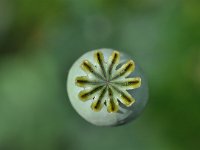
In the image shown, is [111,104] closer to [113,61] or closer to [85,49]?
[113,61]

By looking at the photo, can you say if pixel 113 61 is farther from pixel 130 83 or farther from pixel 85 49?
pixel 85 49

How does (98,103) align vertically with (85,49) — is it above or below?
below

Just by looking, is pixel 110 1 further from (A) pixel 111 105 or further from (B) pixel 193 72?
(A) pixel 111 105

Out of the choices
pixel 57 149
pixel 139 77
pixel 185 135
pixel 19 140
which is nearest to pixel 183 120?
pixel 185 135

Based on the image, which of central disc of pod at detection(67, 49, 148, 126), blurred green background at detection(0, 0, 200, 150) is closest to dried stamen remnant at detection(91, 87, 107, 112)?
central disc of pod at detection(67, 49, 148, 126)

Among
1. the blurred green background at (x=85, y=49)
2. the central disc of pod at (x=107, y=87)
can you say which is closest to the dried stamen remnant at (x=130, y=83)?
the central disc of pod at (x=107, y=87)

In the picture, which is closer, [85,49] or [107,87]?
[107,87]

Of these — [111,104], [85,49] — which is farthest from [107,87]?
[85,49]
